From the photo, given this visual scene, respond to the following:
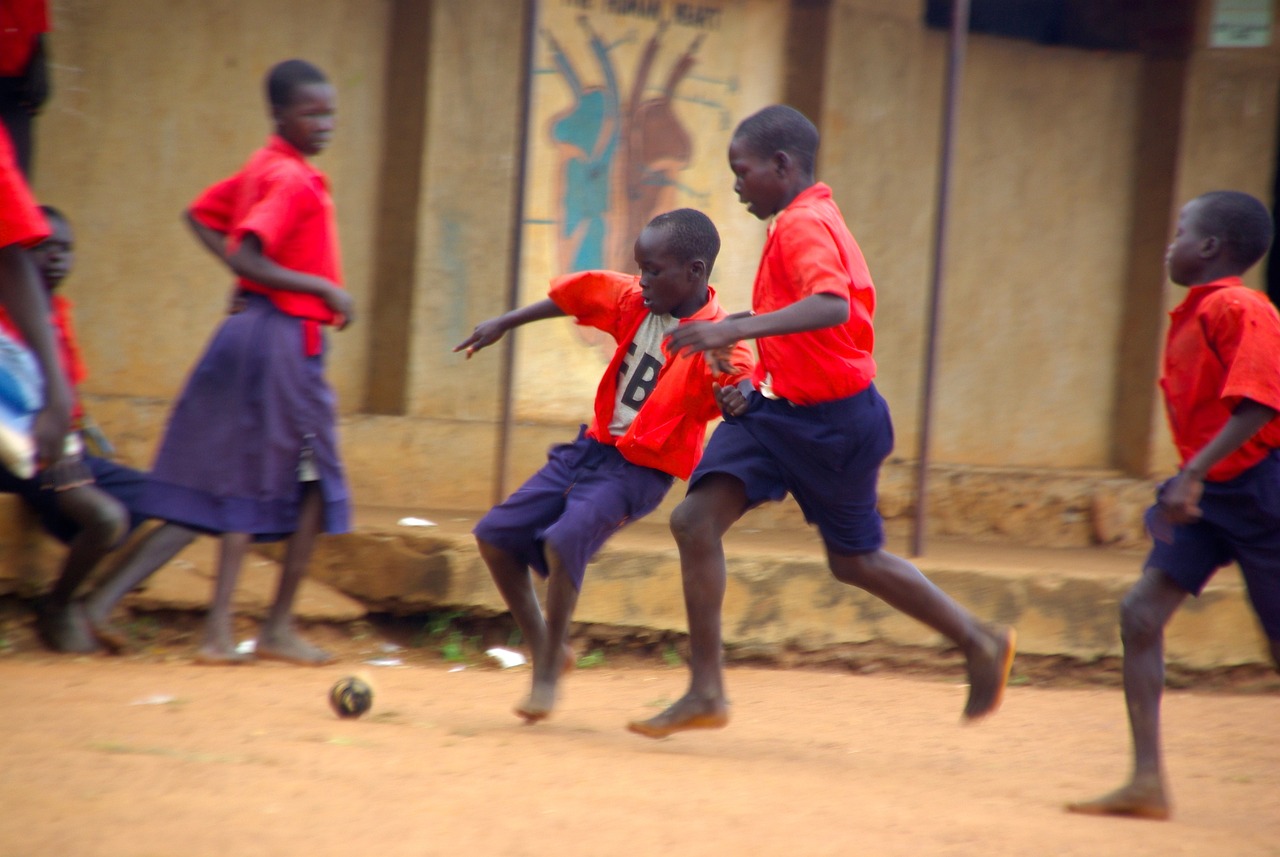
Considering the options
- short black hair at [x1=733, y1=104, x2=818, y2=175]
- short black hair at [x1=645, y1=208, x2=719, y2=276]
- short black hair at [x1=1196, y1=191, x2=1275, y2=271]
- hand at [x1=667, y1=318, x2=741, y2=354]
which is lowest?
hand at [x1=667, y1=318, x2=741, y2=354]

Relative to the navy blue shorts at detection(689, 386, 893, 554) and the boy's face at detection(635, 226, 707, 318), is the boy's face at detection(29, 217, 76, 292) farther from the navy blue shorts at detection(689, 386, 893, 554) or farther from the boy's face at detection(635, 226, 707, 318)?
the navy blue shorts at detection(689, 386, 893, 554)

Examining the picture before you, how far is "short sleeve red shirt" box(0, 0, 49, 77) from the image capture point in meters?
4.52

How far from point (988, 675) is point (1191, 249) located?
1229 mm

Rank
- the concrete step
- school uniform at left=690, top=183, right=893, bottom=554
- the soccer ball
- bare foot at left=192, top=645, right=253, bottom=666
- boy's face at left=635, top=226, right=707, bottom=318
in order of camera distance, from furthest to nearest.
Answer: the concrete step
bare foot at left=192, top=645, right=253, bottom=666
boy's face at left=635, top=226, right=707, bottom=318
the soccer ball
school uniform at left=690, top=183, right=893, bottom=554

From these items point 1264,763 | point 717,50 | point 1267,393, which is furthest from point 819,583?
point 717,50

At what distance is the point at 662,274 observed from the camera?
3764mm

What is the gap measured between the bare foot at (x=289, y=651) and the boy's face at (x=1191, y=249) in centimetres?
300

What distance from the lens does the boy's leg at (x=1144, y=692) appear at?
327cm

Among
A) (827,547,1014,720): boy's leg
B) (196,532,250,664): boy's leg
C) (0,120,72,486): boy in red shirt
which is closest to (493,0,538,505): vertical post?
(196,532,250,664): boy's leg

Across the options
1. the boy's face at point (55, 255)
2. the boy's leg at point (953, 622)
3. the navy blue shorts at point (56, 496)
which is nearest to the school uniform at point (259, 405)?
the navy blue shorts at point (56, 496)

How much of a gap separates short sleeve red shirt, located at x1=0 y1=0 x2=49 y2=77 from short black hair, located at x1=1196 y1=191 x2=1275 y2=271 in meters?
3.75

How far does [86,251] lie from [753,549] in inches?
131

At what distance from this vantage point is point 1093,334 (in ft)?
24.4

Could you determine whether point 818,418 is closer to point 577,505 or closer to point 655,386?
point 655,386
